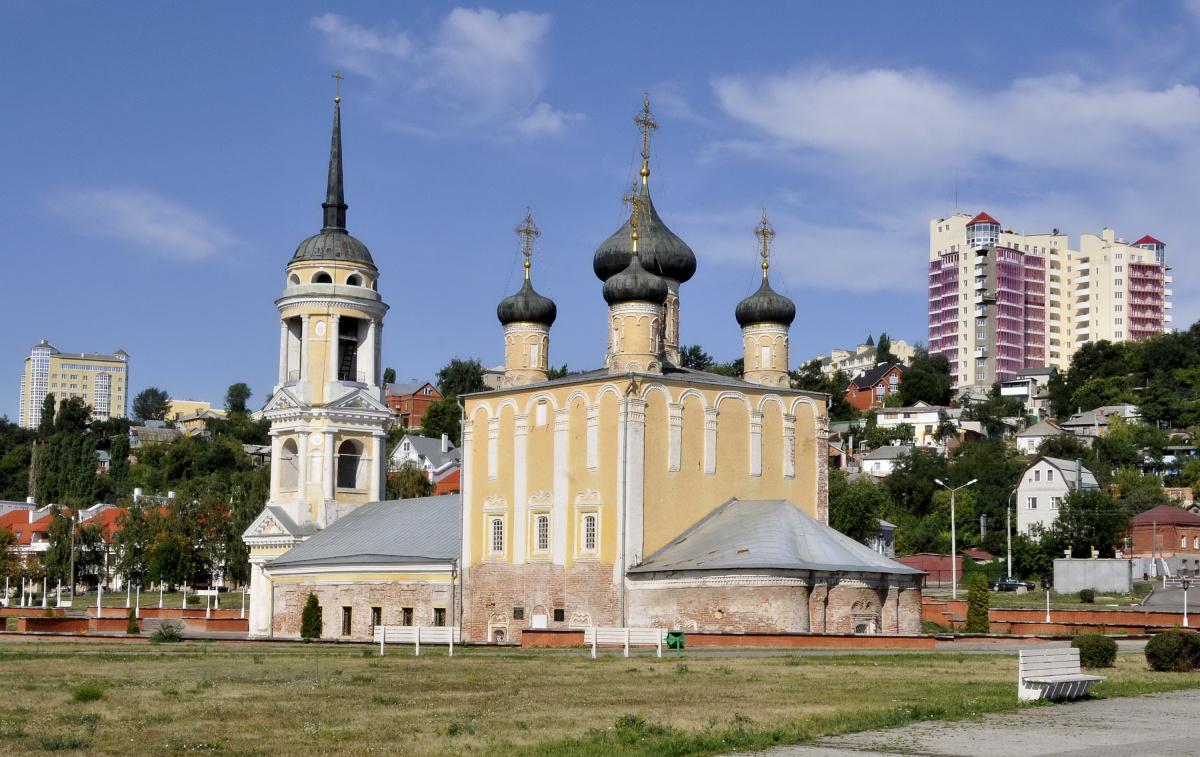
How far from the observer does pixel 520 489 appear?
141 ft

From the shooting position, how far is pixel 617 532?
3934cm

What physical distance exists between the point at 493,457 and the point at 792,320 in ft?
31.0

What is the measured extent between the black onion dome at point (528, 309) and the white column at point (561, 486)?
22.8 ft

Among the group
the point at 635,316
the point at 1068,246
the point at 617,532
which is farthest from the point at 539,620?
the point at 1068,246

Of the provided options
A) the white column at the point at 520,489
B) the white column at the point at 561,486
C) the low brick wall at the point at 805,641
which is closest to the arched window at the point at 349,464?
the white column at the point at 520,489

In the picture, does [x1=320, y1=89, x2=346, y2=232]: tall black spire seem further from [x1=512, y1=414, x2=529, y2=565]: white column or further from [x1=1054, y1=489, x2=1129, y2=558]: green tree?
[x1=1054, y1=489, x2=1129, y2=558]: green tree

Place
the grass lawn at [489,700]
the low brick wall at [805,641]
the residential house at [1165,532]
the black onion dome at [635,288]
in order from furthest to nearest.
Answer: the residential house at [1165,532], the black onion dome at [635,288], the low brick wall at [805,641], the grass lawn at [489,700]

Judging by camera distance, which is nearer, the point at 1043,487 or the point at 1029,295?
the point at 1043,487

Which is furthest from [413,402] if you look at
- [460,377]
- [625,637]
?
[625,637]

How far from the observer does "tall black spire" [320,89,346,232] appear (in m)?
56.8

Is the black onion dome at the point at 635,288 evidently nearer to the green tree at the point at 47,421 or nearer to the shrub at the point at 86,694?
the shrub at the point at 86,694

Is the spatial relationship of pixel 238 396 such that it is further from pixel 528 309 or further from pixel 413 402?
pixel 528 309

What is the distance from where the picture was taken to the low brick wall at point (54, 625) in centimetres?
4116

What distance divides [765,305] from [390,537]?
13.6 metres
